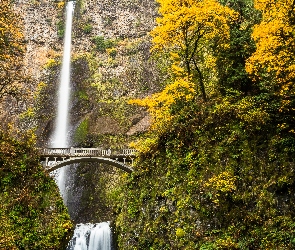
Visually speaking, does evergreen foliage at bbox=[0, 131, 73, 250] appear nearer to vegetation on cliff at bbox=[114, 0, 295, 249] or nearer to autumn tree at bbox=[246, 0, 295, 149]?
vegetation on cliff at bbox=[114, 0, 295, 249]

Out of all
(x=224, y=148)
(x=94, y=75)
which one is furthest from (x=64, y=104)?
(x=224, y=148)

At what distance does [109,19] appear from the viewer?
5031cm

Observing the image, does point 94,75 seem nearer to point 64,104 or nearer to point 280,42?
point 64,104

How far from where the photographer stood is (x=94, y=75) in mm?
45031

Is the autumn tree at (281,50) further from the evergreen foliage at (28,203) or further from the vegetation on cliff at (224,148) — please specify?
the evergreen foliage at (28,203)

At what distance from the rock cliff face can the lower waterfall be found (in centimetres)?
792

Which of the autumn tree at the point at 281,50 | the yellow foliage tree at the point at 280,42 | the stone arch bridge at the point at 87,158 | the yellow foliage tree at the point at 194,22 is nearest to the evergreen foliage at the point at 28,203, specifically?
the stone arch bridge at the point at 87,158

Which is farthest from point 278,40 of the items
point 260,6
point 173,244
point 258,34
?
point 173,244

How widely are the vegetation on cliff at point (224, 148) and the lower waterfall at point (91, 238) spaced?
3.39 meters

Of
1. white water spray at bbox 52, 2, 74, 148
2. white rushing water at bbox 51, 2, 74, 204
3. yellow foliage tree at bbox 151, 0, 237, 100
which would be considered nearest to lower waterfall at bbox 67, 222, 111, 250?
white rushing water at bbox 51, 2, 74, 204

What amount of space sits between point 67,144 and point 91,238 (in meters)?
15.7

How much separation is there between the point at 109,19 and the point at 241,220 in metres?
41.9

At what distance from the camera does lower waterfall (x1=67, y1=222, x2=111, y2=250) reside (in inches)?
983

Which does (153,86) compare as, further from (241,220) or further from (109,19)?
(241,220)
